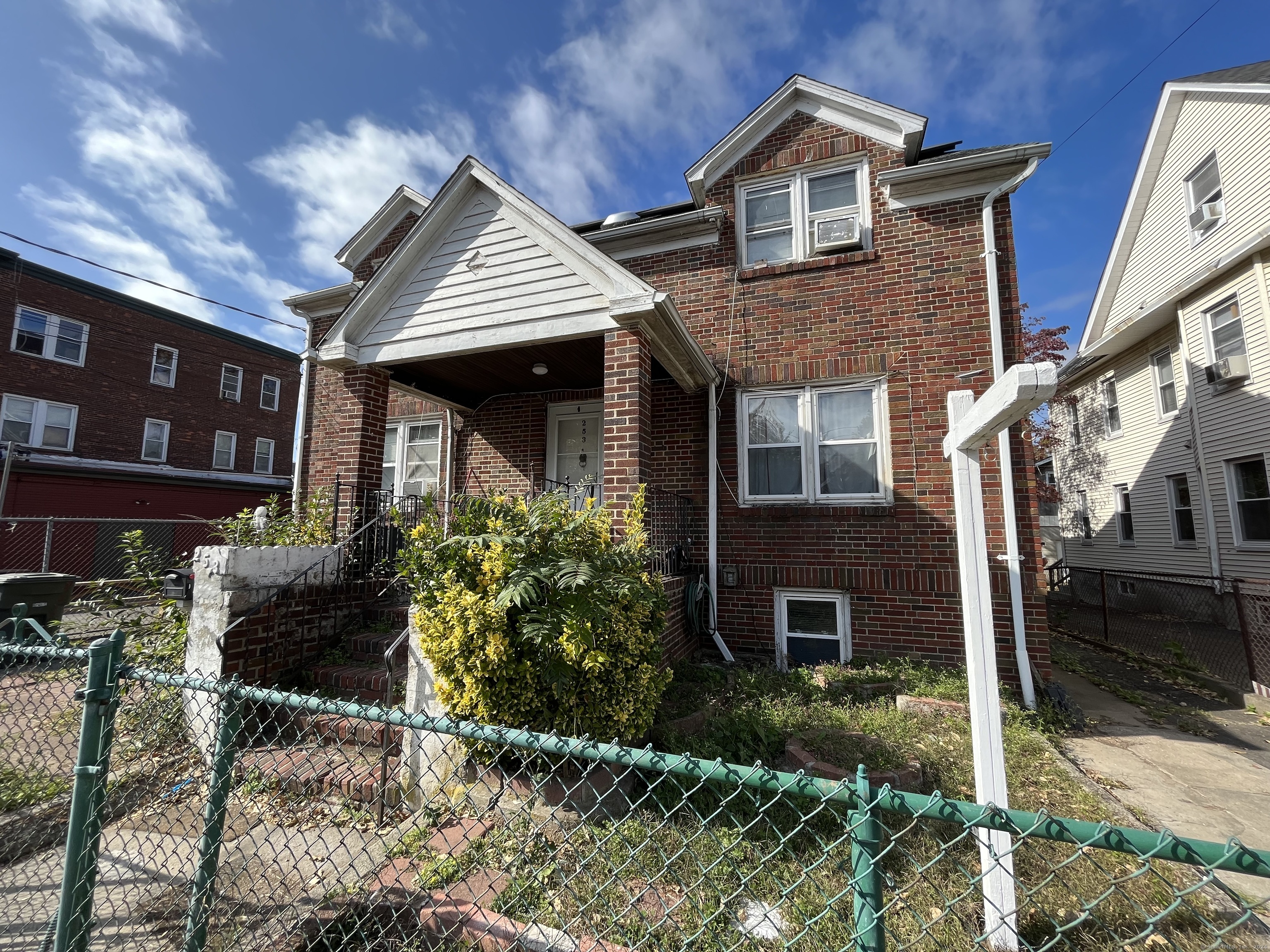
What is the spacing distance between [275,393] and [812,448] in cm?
2477

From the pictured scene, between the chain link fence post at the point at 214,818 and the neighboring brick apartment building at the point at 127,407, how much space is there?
16.8 metres

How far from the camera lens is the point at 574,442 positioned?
8.27m

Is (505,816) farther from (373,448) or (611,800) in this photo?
(373,448)

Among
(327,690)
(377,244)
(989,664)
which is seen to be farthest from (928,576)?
(377,244)

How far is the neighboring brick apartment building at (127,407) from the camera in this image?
16156 mm

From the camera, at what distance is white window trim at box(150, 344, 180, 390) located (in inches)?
770

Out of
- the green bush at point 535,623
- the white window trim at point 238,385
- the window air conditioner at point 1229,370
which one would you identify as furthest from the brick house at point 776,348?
the white window trim at point 238,385

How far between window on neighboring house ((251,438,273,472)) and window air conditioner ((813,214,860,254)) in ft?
78.2

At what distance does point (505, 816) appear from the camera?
3.29m

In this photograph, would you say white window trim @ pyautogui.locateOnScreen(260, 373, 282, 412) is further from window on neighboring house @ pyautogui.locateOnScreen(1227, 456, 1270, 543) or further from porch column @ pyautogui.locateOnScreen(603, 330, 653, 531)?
window on neighboring house @ pyautogui.locateOnScreen(1227, 456, 1270, 543)

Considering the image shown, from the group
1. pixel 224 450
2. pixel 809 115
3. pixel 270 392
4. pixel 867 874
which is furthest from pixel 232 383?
pixel 867 874

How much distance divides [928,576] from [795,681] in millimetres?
1906

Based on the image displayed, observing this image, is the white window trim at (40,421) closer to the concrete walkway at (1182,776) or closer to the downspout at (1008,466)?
the downspout at (1008,466)

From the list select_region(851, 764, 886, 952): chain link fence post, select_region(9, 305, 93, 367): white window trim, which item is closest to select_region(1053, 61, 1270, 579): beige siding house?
select_region(851, 764, 886, 952): chain link fence post
